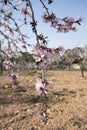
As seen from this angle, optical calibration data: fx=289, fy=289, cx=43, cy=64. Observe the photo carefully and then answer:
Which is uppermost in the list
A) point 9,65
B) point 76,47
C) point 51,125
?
point 76,47

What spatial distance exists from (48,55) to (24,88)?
9059 mm

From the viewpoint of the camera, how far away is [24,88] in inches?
494

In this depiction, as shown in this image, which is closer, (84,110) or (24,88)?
(84,110)

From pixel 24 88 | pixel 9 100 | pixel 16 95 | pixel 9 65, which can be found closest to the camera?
pixel 9 65

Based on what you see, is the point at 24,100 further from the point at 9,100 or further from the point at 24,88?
the point at 24,88

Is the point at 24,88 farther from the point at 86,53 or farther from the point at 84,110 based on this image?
the point at 86,53

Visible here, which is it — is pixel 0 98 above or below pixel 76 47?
below

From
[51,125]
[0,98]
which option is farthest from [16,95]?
[51,125]

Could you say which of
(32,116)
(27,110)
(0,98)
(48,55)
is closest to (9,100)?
(0,98)

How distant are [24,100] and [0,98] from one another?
0.87m

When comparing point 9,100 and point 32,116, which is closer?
point 32,116

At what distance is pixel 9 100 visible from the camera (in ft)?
32.2

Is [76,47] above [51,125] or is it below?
above

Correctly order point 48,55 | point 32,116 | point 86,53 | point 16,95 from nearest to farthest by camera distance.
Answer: point 48,55
point 32,116
point 16,95
point 86,53
